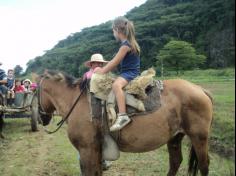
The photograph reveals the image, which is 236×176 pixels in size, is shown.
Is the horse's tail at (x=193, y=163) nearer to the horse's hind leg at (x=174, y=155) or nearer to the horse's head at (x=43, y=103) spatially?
the horse's hind leg at (x=174, y=155)

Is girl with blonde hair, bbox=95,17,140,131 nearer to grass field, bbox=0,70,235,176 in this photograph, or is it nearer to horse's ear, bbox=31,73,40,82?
horse's ear, bbox=31,73,40,82

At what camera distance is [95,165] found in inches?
193

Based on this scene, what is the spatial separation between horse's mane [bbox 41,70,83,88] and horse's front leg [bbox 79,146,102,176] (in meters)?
1.02

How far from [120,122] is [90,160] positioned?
697mm

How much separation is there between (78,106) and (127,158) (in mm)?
2998

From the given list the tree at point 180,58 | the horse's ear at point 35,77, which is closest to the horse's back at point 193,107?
the horse's ear at point 35,77

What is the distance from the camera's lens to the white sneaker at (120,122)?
4.66 m

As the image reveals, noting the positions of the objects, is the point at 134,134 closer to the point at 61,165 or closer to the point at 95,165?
the point at 95,165

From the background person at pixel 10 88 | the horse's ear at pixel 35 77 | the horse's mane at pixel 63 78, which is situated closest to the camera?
the horse's mane at pixel 63 78

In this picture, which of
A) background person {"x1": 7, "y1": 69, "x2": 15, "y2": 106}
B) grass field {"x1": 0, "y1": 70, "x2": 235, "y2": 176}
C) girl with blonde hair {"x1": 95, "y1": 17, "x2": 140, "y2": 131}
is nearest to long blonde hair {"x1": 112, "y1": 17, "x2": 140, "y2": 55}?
girl with blonde hair {"x1": 95, "y1": 17, "x2": 140, "y2": 131}

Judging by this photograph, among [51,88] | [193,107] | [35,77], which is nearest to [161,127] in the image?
[193,107]

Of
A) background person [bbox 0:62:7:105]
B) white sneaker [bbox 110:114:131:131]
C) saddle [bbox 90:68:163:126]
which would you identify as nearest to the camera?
white sneaker [bbox 110:114:131:131]

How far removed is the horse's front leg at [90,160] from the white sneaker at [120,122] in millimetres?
456

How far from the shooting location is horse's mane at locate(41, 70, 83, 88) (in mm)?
5352
